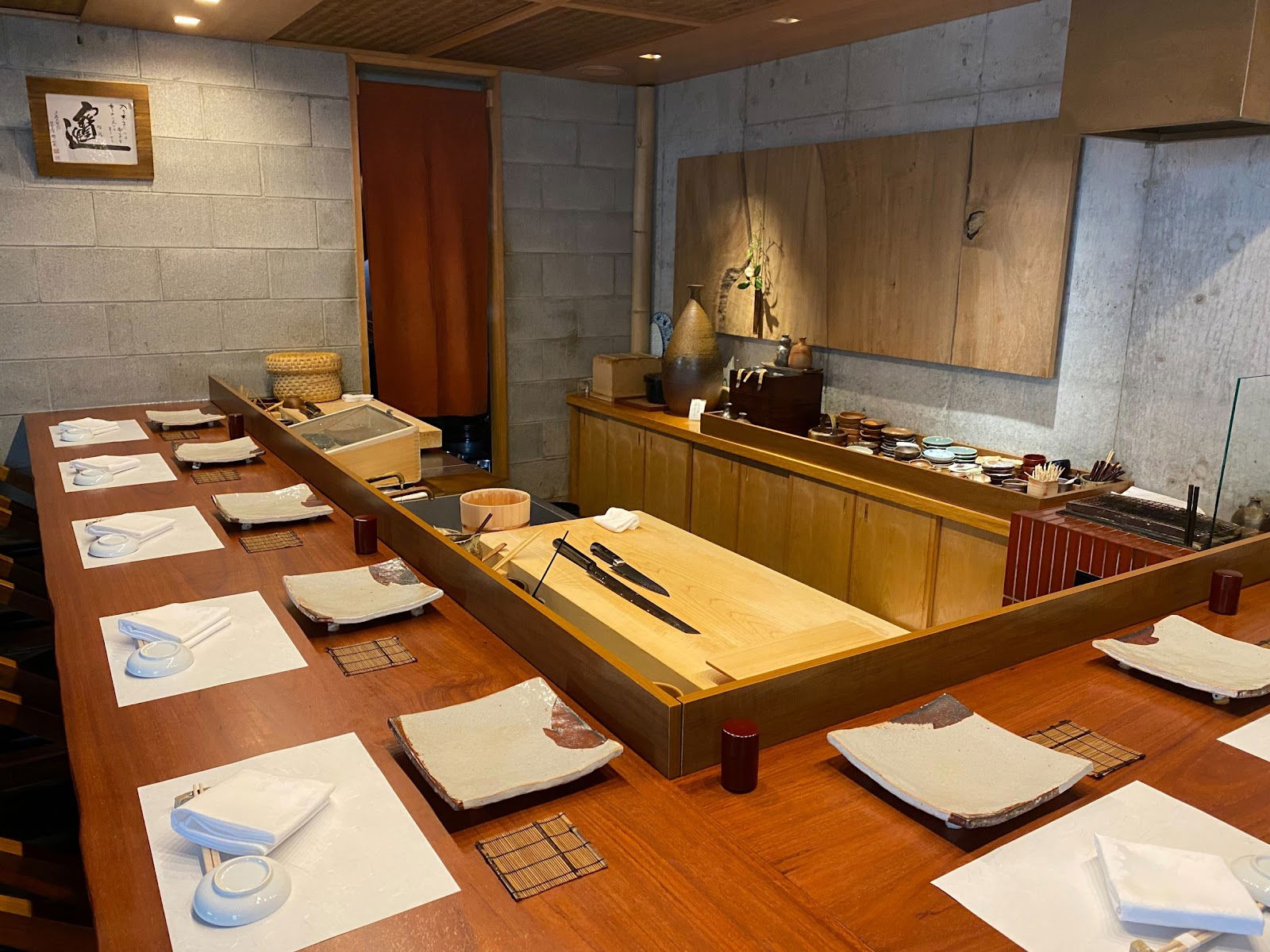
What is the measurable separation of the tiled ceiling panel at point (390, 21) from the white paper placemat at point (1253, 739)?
328 cm

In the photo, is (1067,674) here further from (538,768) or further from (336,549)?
(336,549)

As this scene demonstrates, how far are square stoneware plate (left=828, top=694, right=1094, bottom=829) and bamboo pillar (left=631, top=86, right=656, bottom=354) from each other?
4425 mm

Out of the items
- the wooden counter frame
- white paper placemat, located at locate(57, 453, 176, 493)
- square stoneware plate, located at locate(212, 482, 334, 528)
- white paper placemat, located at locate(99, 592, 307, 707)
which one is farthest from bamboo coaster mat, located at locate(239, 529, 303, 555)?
white paper placemat, located at locate(57, 453, 176, 493)

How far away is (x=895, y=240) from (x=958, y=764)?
3059 millimetres

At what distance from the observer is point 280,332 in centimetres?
486

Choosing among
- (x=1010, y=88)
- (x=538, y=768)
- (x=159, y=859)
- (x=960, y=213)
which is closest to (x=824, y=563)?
(x=960, y=213)

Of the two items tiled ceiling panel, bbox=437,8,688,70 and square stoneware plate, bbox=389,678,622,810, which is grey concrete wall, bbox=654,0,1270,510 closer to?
tiled ceiling panel, bbox=437,8,688,70

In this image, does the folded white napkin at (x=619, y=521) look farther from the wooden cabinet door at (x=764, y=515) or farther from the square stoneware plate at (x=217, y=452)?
the square stoneware plate at (x=217, y=452)

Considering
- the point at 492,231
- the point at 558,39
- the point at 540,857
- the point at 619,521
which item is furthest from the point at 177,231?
the point at 540,857

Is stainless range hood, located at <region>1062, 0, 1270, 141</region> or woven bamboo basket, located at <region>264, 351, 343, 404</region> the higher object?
stainless range hood, located at <region>1062, 0, 1270, 141</region>

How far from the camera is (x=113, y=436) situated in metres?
3.95

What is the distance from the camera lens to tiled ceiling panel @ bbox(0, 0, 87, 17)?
3.81m

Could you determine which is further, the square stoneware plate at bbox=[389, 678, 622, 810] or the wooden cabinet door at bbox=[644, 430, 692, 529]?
the wooden cabinet door at bbox=[644, 430, 692, 529]

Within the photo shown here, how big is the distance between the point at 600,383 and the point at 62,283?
2.64m
